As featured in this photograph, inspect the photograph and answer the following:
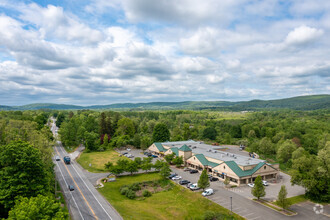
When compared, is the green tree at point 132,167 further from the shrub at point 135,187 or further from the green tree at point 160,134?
the green tree at point 160,134

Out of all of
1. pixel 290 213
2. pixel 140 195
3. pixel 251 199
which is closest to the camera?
pixel 290 213

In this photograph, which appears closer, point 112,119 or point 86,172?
point 86,172

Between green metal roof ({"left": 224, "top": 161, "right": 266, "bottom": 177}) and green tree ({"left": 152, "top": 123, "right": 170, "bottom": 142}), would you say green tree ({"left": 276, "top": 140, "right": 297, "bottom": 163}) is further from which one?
green tree ({"left": 152, "top": 123, "right": 170, "bottom": 142})

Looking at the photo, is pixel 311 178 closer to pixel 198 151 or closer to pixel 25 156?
pixel 198 151

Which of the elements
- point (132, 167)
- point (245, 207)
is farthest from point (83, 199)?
point (245, 207)

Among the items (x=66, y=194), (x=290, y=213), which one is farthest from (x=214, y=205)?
(x=66, y=194)

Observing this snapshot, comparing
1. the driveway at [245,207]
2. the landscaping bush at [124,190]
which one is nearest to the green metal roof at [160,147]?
the driveway at [245,207]

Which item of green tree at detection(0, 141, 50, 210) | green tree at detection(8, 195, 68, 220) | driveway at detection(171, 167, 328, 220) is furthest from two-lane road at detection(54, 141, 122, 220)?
driveway at detection(171, 167, 328, 220)

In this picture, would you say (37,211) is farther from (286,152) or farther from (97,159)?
(286,152)
